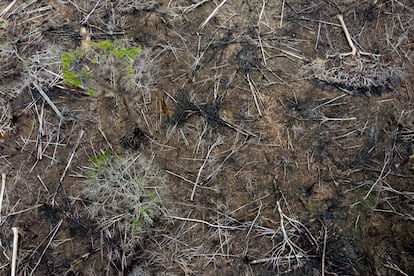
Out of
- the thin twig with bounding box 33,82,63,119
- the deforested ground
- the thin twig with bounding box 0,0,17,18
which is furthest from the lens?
the thin twig with bounding box 0,0,17,18

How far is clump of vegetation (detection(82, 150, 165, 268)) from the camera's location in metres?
2.81

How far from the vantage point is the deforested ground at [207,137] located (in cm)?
277

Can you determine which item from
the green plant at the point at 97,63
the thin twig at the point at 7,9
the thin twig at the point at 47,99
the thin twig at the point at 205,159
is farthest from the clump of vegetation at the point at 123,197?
the thin twig at the point at 7,9

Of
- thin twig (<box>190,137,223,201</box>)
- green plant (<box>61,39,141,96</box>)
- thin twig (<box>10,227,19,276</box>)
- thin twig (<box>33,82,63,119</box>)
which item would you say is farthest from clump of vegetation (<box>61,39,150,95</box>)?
thin twig (<box>10,227,19,276</box>)

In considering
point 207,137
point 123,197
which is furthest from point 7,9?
point 207,137

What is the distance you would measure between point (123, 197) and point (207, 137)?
2.17 feet

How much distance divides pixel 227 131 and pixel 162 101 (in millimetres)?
480

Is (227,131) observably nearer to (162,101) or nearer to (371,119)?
(162,101)

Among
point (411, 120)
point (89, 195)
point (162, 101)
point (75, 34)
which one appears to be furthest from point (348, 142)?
point (75, 34)

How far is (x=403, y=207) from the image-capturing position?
8.96ft

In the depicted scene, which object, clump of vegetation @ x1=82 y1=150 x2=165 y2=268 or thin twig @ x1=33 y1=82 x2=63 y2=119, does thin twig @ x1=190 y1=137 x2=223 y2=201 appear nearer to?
clump of vegetation @ x1=82 y1=150 x2=165 y2=268

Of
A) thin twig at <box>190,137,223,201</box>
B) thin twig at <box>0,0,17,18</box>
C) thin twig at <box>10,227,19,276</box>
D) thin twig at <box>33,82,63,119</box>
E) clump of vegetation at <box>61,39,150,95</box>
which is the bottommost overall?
thin twig at <box>10,227,19,276</box>

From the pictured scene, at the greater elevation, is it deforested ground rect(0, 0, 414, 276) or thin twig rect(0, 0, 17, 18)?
thin twig rect(0, 0, 17, 18)

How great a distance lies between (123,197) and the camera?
113 inches
